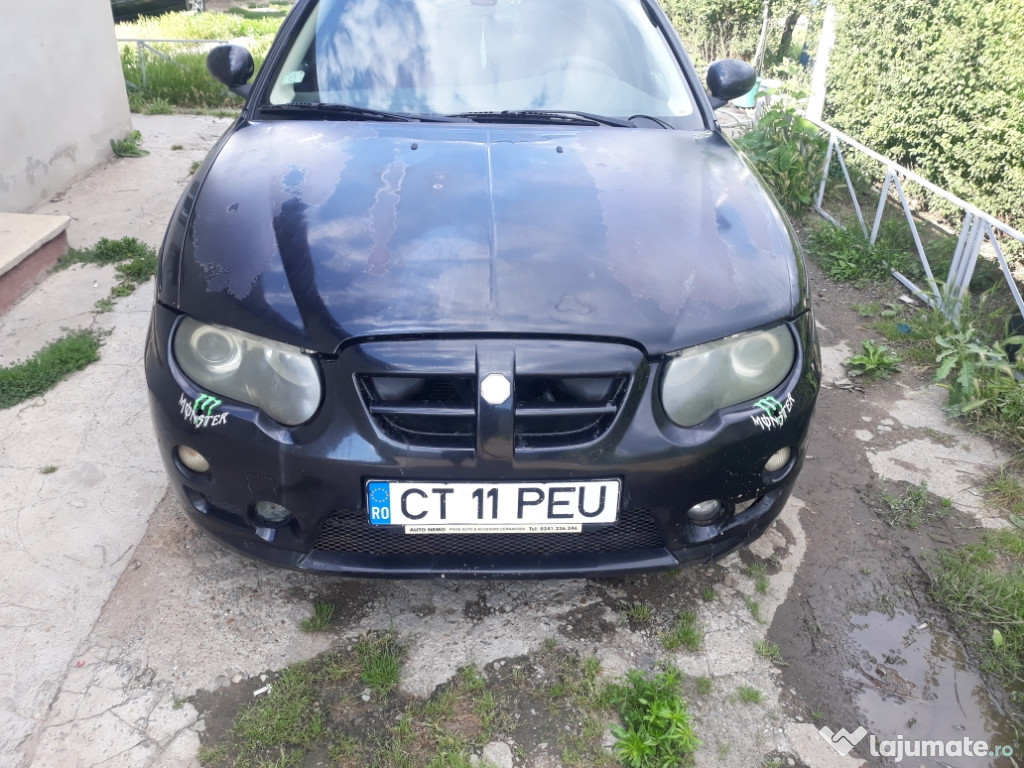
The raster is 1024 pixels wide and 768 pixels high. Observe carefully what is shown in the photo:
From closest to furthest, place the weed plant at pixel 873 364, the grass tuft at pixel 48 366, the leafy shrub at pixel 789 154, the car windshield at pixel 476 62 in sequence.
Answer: the car windshield at pixel 476 62, the grass tuft at pixel 48 366, the weed plant at pixel 873 364, the leafy shrub at pixel 789 154

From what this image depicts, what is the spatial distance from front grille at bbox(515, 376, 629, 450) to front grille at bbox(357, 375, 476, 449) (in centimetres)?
12

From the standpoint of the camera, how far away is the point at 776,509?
2.06 m

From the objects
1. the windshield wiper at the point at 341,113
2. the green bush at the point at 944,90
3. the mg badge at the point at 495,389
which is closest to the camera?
the mg badge at the point at 495,389

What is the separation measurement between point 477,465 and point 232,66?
87.6 inches

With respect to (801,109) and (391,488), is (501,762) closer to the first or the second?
(391,488)

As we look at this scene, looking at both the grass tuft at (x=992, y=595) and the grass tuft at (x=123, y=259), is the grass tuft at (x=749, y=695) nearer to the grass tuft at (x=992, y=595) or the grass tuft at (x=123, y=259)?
the grass tuft at (x=992, y=595)

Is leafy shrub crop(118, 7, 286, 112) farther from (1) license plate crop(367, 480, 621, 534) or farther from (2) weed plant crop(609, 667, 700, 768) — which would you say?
(2) weed plant crop(609, 667, 700, 768)

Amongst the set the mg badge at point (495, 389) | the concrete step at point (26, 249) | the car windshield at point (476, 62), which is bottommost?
the concrete step at point (26, 249)

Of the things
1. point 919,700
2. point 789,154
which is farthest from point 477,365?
point 789,154

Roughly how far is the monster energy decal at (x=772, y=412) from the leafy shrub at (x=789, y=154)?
3938mm

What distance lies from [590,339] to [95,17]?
5.53m

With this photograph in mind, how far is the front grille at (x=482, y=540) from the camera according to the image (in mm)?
1854

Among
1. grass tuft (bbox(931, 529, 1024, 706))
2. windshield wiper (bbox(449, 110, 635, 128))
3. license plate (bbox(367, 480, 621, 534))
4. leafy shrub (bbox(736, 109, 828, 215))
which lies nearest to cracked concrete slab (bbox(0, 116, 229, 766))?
license plate (bbox(367, 480, 621, 534))

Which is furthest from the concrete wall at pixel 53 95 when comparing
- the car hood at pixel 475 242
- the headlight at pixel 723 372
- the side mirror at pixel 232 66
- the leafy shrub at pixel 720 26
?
the leafy shrub at pixel 720 26
